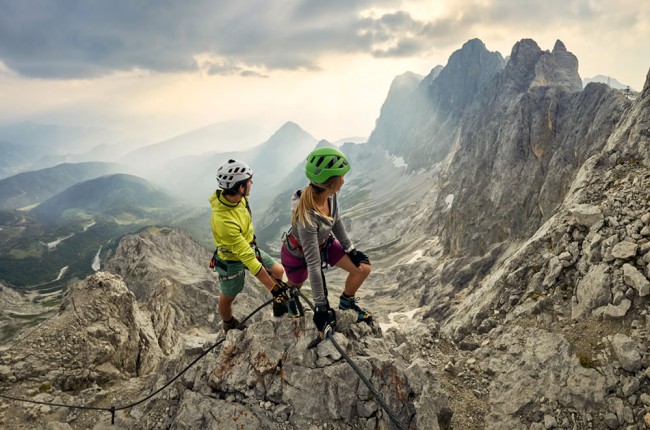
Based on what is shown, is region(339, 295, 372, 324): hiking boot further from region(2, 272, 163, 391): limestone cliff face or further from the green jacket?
region(2, 272, 163, 391): limestone cliff face

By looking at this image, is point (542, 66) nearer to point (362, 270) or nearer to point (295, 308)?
point (362, 270)

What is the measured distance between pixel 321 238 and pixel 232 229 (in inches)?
98.2

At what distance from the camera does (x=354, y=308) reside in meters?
10.4

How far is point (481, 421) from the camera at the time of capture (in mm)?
8898

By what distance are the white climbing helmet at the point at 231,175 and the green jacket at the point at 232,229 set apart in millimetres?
368

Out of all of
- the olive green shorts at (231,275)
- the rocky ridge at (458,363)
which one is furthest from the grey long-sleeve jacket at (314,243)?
the olive green shorts at (231,275)

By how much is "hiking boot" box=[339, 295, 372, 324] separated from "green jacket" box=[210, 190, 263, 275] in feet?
9.22

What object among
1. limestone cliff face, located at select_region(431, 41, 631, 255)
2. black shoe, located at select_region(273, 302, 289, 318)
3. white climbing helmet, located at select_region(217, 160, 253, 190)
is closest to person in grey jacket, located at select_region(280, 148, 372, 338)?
black shoe, located at select_region(273, 302, 289, 318)

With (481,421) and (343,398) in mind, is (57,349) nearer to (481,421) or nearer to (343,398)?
(343,398)

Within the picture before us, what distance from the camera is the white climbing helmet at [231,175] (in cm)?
951

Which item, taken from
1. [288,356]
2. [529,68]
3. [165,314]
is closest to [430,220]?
[529,68]

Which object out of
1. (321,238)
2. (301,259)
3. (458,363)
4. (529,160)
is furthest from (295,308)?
(529,160)

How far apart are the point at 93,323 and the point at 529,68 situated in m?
201

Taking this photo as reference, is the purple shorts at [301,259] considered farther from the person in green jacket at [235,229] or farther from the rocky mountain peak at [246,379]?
the rocky mountain peak at [246,379]
